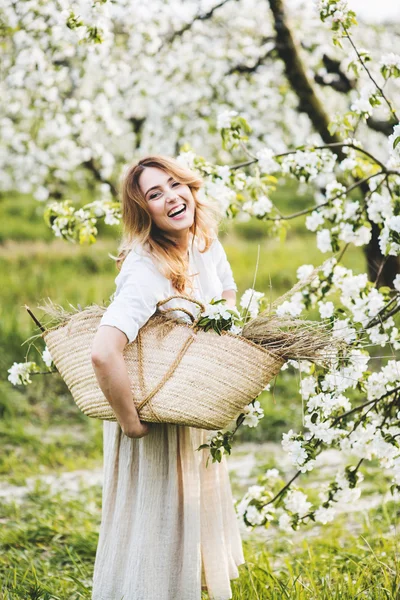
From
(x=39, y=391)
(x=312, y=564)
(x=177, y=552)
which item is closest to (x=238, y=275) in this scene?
(x=39, y=391)

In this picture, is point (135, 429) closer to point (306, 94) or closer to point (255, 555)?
point (255, 555)

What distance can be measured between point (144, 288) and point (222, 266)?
23.7 inches

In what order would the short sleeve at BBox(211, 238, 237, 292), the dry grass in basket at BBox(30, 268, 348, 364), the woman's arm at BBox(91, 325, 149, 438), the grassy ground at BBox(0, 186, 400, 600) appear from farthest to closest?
the grassy ground at BBox(0, 186, 400, 600)
the short sleeve at BBox(211, 238, 237, 292)
the dry grass in basket at BBox(30, 268, 348, 364)
the woman's arm at BBox(91, 325, 149, 438)

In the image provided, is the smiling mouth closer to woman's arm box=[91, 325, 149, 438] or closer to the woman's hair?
the woman's hair

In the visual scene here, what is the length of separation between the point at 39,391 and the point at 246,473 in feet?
7.11

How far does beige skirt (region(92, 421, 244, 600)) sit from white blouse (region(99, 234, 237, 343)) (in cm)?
43

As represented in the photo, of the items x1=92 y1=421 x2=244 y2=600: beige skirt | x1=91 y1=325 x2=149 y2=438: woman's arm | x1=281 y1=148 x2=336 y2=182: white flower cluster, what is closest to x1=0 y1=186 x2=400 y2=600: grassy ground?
x1=92 y1=421 x2=244 y2=600: beige skirt

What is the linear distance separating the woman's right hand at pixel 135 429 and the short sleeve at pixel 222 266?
2.31 ft

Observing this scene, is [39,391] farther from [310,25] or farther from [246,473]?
[310,25]

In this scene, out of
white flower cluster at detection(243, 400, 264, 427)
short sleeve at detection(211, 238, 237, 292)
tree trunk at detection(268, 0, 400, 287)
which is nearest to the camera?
white flower cluster at detection(243, 400, 264, 427)

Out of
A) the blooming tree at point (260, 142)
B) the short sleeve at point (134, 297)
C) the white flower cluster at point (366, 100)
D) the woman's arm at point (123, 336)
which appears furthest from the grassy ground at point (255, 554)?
the white flower cluster at point (366, 100)

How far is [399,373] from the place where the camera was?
107 inches

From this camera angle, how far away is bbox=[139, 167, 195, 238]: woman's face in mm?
2457

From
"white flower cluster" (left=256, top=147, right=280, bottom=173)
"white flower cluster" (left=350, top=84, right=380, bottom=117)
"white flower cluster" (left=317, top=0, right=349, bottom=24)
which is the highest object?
"white flower cluster" (left=317, top=0, right=349, bottom=24)
